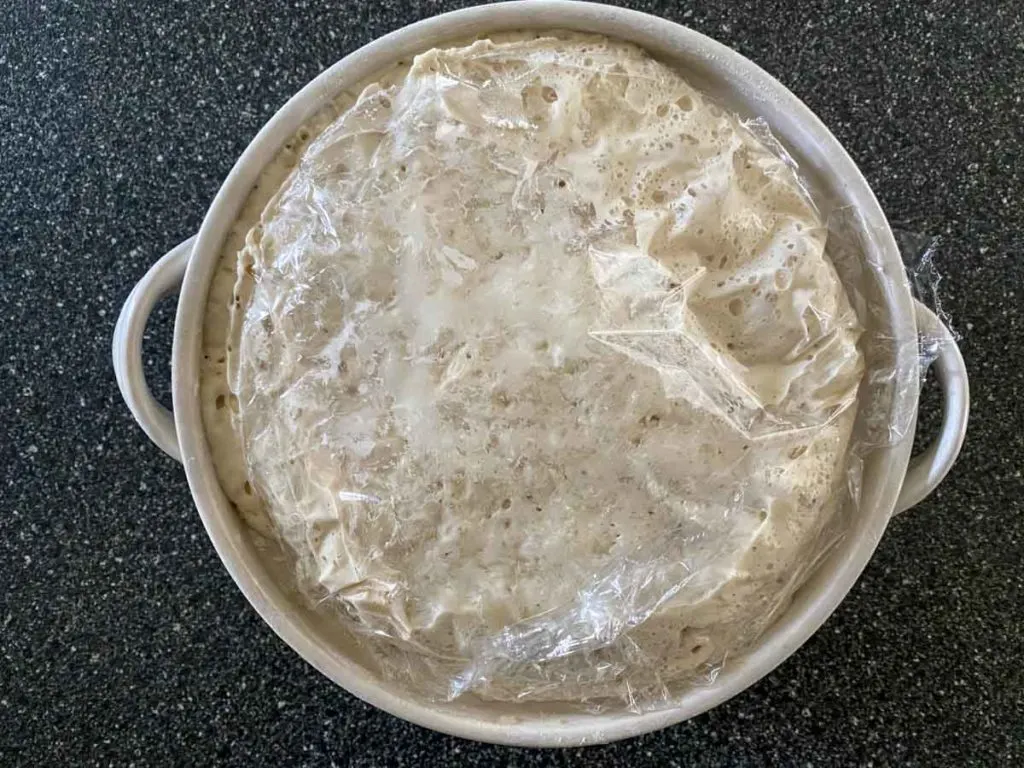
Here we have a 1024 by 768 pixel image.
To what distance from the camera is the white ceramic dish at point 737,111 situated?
1.98ft

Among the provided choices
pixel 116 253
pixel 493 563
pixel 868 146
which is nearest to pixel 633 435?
pixel 493 563

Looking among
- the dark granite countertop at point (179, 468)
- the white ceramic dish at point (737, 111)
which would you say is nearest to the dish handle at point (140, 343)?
the white ceramic dish at point (737, 111)

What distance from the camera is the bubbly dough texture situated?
577 mm

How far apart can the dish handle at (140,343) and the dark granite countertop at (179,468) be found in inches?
8.3

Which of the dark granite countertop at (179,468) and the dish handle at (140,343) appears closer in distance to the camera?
the dish handle at (140,343)

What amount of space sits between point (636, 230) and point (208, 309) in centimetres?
30

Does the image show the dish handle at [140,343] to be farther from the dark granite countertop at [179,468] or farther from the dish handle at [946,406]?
the dish handle at [946,406]

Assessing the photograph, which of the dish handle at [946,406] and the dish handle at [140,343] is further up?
the dish handle at [140,343]

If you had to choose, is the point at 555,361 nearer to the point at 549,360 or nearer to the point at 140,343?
the point at 549,360

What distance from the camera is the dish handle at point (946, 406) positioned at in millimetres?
606

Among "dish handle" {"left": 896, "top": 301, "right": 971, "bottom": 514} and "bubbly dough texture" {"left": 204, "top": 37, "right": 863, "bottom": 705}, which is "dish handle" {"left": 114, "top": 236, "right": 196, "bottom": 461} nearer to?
"bubbly dough texture" {"left": 204, "top": 37, "right": 863, "bottom": 705}

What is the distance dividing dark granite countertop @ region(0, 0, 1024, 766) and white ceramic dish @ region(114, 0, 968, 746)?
23cm

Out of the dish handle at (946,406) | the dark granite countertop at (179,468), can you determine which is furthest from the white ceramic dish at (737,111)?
the dark granite countertop at (179,468)

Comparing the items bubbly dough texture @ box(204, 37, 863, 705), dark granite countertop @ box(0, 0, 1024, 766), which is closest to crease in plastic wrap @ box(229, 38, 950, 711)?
bubbly dough texture @ box(204, 37, 863, 705)
